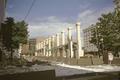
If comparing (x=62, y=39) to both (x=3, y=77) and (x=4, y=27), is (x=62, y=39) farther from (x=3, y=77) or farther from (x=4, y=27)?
(x=3, y=77)

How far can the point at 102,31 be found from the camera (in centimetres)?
2942

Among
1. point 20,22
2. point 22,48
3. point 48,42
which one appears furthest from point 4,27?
point 48,42

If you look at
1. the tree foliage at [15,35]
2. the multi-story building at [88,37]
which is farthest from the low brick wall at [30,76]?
the multi-story building at [88,37]

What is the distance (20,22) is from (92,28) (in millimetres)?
18044

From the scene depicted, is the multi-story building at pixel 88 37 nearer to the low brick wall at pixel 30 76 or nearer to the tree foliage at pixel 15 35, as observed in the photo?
the tree foliage at pixel 15 35

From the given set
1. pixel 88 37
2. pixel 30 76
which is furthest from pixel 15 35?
pixel 88 37

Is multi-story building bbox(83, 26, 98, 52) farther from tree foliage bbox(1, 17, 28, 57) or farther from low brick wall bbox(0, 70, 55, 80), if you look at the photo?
low brick wall bbox(0, 70, 55, 80)

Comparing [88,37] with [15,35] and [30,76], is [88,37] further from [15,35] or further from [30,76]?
[30,76]

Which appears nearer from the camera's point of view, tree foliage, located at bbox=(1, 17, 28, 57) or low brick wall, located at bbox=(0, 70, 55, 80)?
low brick wall, located at bbox=(0, 70, 55, 80)

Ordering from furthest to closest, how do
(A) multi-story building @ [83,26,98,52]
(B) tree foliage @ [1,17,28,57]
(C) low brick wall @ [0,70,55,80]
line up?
(A) multi-story building @ [83,26,98,52] → (B) tree foliage @ [1,17,28,57] → (C) low brick wall @ [0,70,55,80]

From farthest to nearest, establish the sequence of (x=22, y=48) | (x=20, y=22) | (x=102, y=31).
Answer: (x=102, y=31) < (x=22, y=48) < (x=20, y=22)

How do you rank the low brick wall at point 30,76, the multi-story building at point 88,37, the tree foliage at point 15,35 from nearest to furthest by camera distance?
the low brick wall at point 30,76
the tree foliage at point 15,35
the multi-story building at point 88,37

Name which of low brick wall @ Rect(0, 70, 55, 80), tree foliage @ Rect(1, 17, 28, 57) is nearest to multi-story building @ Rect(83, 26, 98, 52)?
tree foliage @ Rect(1, 17, 28, 57)

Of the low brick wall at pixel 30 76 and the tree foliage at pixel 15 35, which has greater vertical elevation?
the tree foliage at pixel 15 35
